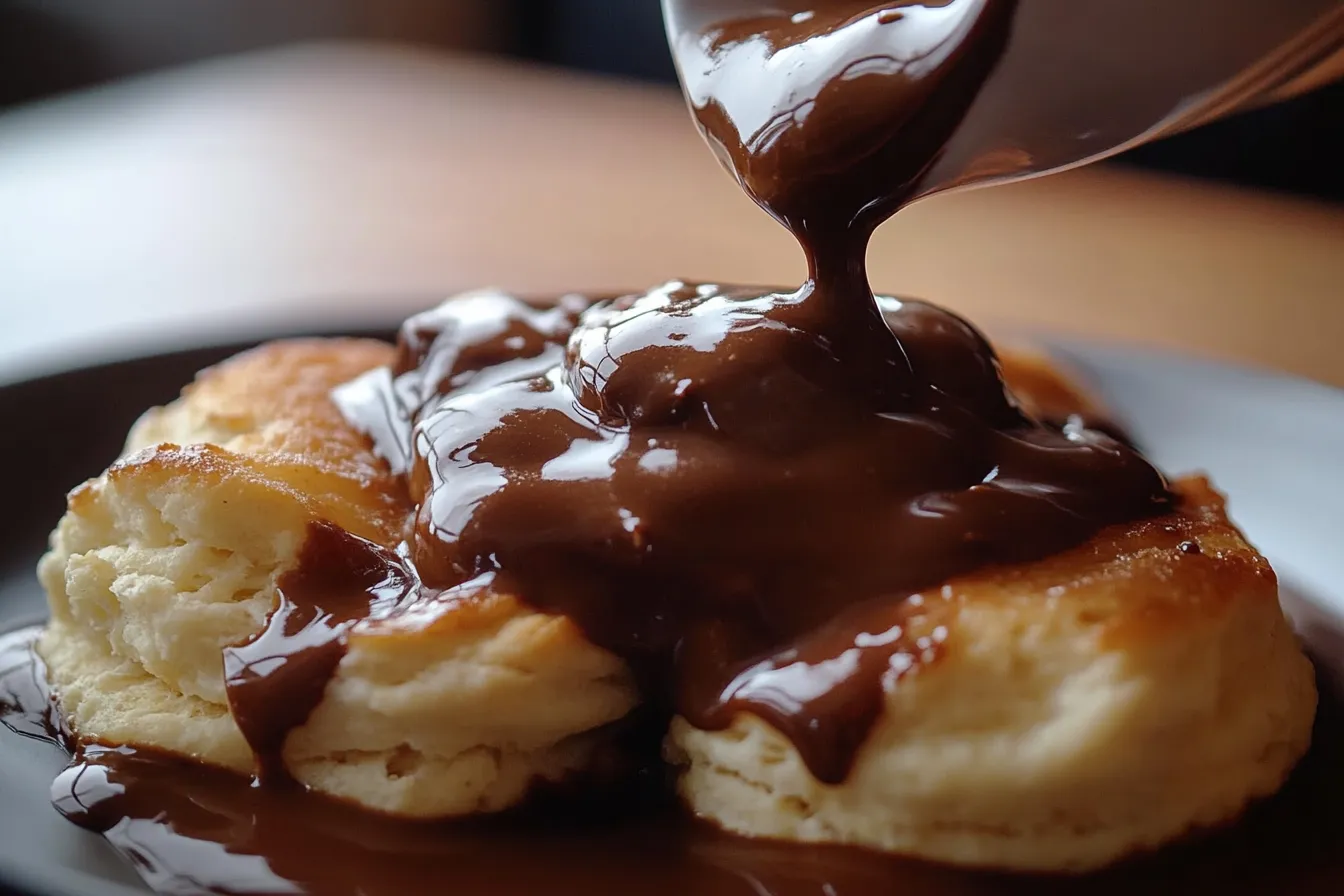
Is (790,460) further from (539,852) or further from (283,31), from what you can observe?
(283,31)

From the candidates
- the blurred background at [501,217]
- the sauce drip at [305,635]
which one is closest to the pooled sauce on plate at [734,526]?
the sauce drip at [305,635]

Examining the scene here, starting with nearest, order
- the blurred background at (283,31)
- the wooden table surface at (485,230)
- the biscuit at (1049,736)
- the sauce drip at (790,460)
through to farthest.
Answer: the biscuit at (1049,736), the sauce drip at (790,460), the wooden table surface at (485,230), the blurred background at (283,31)

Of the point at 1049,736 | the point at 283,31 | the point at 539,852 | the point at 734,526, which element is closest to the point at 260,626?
the point at 539,852

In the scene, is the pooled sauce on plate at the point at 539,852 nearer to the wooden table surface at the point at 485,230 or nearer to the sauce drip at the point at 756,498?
the sauce drip at the point at 756,498

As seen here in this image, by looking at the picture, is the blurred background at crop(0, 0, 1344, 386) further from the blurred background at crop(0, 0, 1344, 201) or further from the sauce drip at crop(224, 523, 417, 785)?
the sauce drip at crop(224, 523, 417, 785)

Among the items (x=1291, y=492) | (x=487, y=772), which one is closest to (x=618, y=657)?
→ (x=487, y=772)

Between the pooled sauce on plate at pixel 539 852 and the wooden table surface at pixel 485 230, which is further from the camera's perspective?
the wooden table surface at pixel 485 230

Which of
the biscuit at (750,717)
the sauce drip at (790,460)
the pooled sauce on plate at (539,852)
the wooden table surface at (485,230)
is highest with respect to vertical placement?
the sauce drip at (790,460)

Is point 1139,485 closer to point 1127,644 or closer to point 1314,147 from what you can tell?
point 1127,644
